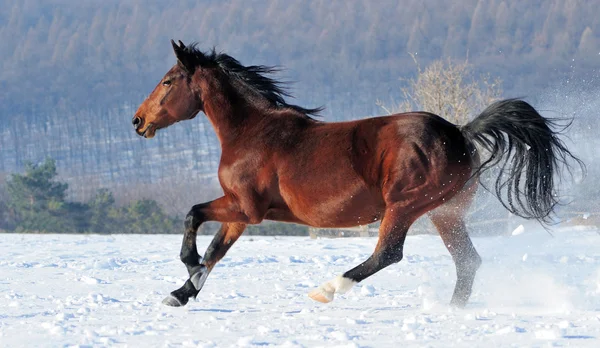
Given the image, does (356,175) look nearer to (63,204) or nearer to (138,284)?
(138,284)

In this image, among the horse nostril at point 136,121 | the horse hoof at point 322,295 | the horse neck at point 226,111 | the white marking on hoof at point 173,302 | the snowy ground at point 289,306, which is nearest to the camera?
the snowy ground at point 289,306

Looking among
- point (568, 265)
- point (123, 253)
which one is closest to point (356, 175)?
point (568, 265)

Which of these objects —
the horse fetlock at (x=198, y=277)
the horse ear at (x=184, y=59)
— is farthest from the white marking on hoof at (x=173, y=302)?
the horse ear at (x=184, y=59)

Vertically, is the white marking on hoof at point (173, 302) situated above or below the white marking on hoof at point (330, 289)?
below

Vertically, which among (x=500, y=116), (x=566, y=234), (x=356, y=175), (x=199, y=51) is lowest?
(x=566, y=234)

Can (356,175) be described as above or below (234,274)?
above

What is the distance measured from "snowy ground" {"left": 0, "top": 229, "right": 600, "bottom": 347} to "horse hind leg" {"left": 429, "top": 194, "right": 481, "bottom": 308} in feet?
0.46

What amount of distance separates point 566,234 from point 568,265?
19.5 ft

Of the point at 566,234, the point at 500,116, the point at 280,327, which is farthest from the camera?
the point at 566,234

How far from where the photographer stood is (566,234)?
47.6 feet

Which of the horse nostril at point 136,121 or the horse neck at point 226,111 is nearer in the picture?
the horse neck at point 226,111

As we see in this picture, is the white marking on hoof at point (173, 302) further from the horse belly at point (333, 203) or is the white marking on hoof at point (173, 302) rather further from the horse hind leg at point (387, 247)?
the horse hind leg at point (387, 247)

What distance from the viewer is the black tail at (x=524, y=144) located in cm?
567

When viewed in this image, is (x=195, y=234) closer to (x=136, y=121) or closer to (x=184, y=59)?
(x=136, y=121)
